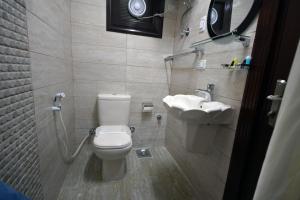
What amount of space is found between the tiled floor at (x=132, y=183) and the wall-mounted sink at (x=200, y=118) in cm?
57

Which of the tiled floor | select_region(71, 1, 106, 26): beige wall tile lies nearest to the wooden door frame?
the tiled floor

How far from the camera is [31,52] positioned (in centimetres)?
84

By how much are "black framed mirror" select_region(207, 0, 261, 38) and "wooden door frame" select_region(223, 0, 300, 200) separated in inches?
3.9

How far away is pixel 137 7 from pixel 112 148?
→ 1579 mm

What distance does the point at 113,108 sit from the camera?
5.85 feet

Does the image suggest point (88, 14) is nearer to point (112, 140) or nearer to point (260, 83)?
point (112, 140)

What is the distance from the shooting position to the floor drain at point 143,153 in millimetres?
1958

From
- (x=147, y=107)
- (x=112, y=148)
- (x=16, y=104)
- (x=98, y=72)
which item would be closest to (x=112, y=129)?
(x=112, y=148)

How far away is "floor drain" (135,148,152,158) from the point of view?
1.96 metres

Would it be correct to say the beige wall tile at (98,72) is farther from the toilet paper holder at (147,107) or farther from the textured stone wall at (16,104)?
the textured stone wall at (16,104)

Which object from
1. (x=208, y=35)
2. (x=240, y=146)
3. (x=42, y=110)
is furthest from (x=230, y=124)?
(x=42, y=110)

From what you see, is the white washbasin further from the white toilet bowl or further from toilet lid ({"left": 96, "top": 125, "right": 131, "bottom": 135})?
toilet lid ({"left": 96, "top": 125, "right": 131, "bottom": 135})

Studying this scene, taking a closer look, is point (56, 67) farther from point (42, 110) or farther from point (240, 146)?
point (240, 146)

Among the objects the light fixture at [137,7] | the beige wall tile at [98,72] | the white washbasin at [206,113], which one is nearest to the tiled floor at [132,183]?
the white washbasin at [206,113]
